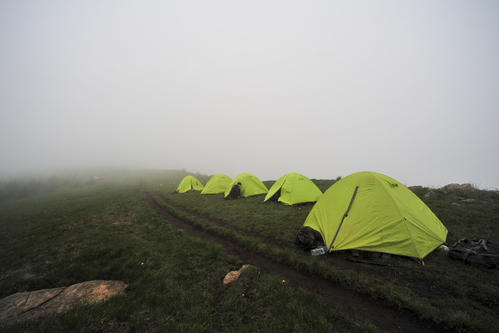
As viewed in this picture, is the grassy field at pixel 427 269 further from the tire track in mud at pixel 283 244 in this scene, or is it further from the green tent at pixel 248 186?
the green tent at pixel 248 186

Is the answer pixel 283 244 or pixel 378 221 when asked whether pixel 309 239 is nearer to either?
pixel 283 244

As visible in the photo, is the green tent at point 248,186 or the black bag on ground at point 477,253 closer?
the black bag on ground at point 477,253

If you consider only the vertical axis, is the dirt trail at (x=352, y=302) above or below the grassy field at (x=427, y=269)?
below

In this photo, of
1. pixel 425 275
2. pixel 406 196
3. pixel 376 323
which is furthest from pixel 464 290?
pixel 406 196

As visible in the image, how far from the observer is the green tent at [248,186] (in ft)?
54.3

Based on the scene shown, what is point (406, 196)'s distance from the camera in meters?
6.66

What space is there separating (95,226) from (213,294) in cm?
1018

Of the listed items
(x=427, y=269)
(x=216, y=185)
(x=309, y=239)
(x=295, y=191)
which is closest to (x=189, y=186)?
(x=216, y=185)

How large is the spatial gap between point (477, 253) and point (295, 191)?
8.30 metres

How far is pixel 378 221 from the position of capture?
592 cm

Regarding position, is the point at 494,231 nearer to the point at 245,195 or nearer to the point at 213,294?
the point at 213,294

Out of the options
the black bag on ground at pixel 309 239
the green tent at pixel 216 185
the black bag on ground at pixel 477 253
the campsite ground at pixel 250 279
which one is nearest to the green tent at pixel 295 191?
the campsite ground at pixel 250 279

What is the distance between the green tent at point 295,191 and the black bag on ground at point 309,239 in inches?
217

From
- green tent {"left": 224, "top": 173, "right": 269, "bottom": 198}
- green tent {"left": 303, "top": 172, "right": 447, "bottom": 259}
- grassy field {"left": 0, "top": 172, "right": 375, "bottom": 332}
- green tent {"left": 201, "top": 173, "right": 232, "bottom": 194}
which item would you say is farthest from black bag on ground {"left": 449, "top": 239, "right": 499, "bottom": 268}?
green tent {"left": 201, "top": 173, "right": 232, "bottom": 194}
